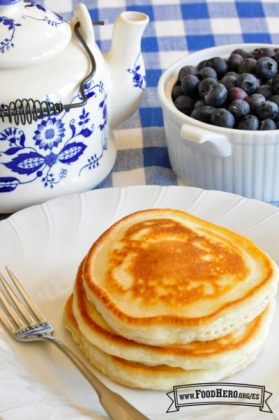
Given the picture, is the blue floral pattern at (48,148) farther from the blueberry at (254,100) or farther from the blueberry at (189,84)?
the blueberry at (254,100)

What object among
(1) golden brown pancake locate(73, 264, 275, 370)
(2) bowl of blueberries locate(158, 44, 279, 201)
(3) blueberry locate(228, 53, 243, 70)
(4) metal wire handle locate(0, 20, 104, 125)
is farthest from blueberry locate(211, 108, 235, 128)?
(1) golden brown pancake locate(73, 264, 275, 370)

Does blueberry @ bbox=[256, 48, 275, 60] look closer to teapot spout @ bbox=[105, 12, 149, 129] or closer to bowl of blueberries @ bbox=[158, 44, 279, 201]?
bowl of blueberries @ bbox=[158, 44, 279, 201]

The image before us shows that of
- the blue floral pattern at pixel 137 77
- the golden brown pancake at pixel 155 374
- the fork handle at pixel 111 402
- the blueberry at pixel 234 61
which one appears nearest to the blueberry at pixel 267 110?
the blueberry at pixel 234 61

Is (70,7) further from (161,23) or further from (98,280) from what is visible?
(98,280)

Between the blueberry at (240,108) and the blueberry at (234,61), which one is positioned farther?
the blueberry at (234,61)

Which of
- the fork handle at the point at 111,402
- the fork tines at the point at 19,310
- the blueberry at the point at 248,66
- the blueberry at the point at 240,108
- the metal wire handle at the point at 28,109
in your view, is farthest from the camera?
the blueberry at the point at 248,66

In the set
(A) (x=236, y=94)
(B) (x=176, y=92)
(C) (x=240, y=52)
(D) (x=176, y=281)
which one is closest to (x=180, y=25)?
(C) (x=240, y=52)

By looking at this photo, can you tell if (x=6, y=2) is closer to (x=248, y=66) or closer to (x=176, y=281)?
(x=248, y=66)
